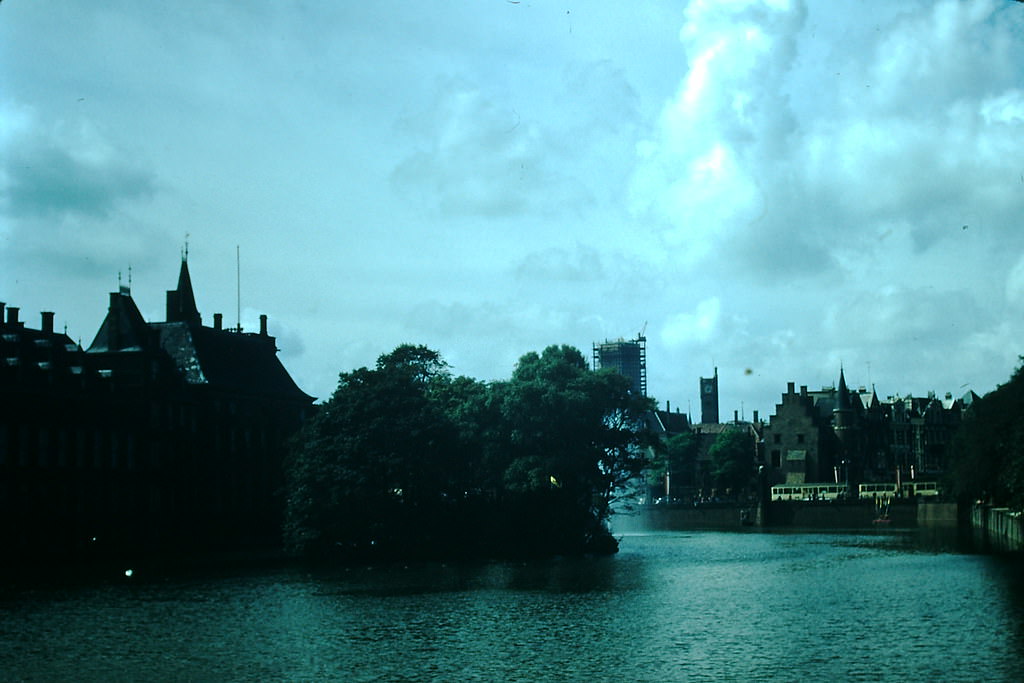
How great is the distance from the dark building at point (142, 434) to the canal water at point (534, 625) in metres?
19.1

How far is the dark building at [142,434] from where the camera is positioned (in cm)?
8388

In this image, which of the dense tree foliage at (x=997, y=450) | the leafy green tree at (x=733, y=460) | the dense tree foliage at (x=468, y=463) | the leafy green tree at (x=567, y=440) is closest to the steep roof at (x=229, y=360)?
the dense tree foliage at (x=468, y=463)

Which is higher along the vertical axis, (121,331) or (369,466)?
(121,331)

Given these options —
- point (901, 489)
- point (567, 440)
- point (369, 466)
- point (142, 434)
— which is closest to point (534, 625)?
point (369, 466)

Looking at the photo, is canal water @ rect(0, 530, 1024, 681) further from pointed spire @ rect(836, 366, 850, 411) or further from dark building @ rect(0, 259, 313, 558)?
pointed spire @ rect(836, 366, 850, 411)

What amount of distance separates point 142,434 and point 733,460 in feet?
386

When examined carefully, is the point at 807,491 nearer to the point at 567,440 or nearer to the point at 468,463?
the point at 567,440

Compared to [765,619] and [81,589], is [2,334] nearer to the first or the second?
[81,589]

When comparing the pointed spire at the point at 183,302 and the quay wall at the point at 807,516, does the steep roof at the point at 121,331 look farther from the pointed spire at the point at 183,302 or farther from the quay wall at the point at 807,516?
the quay wall at the point at 807,516

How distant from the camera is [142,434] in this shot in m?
96.6

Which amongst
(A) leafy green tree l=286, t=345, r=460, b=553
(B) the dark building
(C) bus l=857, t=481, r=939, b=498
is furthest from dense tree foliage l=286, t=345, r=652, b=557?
(C) bus l=857, t=481, r=939, b=498

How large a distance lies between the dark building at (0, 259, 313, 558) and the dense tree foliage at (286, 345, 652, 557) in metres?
7.67

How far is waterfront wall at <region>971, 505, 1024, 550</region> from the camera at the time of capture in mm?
91812

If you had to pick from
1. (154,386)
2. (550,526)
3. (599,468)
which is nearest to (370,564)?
(550,526)
